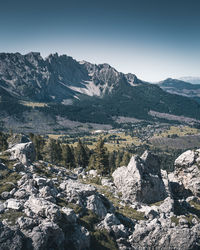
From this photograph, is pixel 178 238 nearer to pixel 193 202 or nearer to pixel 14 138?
pixel 193 202

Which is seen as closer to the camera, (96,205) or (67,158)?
(96,205)

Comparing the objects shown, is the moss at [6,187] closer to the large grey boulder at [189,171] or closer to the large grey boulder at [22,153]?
the large grey boulder at [22,153]

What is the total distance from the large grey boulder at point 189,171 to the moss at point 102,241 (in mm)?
47248

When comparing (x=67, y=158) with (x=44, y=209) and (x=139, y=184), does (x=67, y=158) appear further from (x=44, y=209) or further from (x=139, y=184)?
(x=44, y=209)

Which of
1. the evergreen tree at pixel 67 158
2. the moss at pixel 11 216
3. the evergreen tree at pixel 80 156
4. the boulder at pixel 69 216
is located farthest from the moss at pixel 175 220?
the evergreen tree at pixel 80 156

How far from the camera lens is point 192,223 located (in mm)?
43469

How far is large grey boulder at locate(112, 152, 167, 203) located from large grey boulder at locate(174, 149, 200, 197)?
52.6 ft

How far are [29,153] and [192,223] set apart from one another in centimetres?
4344

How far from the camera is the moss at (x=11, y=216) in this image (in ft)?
80.6

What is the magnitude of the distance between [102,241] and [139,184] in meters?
25.4

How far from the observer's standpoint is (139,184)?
52125mm

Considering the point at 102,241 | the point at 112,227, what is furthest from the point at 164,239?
the point at 102,241

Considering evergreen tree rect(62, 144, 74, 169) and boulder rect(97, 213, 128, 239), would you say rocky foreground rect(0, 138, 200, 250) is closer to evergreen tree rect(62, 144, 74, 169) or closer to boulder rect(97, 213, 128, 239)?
boulder rect(97, 213, 128, 239)

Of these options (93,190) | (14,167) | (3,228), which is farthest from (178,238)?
(14,167)
